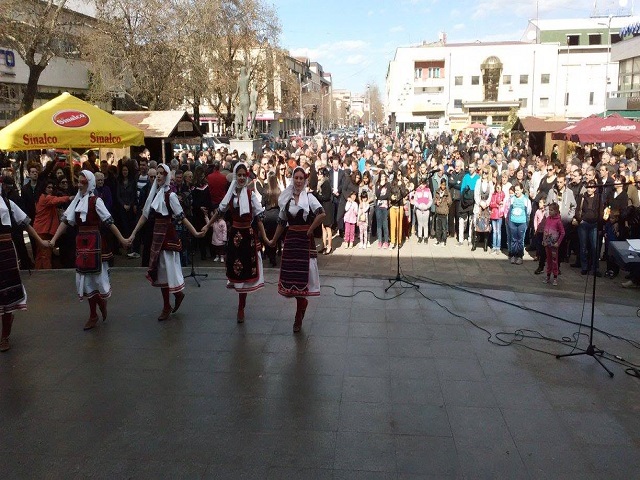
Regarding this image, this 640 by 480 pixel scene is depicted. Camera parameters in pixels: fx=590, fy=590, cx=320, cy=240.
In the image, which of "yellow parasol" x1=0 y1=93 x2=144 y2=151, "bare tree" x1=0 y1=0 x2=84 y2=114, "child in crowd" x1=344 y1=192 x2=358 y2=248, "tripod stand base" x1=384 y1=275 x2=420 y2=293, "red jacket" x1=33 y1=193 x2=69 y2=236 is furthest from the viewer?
"bare tree" x1=0 y1=0 x2=84 y2=114

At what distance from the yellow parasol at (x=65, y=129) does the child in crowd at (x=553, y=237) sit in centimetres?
756

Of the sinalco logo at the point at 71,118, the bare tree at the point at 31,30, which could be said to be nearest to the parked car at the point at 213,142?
the bare tree at the point at 31,30

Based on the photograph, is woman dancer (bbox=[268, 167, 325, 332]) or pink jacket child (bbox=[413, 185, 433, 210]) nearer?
woman dancer (bbox=[268, 167, 325, 332])

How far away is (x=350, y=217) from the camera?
12461mm

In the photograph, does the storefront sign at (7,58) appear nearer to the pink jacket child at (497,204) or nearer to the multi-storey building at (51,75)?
the multi-storey building at (51,75)

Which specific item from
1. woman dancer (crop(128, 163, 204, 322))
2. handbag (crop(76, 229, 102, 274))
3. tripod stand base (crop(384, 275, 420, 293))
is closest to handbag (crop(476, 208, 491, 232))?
tripod stand base (crop(384, 275, 420, 293))

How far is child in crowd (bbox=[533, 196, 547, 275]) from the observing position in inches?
408

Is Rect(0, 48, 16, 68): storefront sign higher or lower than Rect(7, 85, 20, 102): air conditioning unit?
higher

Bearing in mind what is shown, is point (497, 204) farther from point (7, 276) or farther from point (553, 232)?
point (7, 276)

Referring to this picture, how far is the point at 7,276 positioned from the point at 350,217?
24.4 ft

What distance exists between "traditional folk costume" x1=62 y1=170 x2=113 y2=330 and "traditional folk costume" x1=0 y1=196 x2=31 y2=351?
0.62 metres

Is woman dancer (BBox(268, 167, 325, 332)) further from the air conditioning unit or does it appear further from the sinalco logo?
the air conditioning unit

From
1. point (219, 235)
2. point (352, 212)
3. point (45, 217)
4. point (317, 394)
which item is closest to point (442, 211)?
point (352, 212)

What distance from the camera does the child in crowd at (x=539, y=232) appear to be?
1036 centimetres
